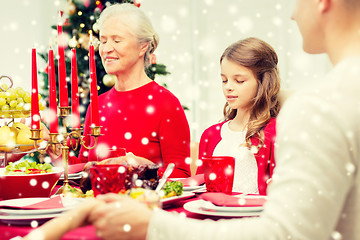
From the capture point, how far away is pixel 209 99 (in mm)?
4348

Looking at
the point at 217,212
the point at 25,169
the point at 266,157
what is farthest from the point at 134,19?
the point at 217,212

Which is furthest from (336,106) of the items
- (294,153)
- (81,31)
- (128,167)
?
(81,31)

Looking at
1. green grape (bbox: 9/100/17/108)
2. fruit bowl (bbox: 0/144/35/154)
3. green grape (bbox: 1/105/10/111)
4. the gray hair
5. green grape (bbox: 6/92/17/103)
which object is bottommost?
fruit bowl (bbox: 0/144/35/154)

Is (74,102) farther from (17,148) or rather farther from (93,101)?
(17,148)

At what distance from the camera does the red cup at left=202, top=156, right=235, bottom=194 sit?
1187 mm

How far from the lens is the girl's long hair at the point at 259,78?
1.95m

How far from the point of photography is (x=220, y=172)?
1192 mm

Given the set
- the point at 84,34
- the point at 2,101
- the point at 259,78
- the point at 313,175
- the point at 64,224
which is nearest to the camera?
the point at 313,175

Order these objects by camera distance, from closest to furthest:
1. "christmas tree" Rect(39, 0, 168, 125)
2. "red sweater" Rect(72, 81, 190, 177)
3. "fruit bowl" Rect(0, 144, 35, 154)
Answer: "fruit bowl" Rect(0, 144, 35, 154)
"red sweater" Rect(72, 81, 190, 177)
"christmas tree" Rect(39, 0, 168, 125)

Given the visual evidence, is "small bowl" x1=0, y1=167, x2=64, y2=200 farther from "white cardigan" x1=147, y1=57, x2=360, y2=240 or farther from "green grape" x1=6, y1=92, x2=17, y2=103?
"white cardigan" x1=147, y1=57, x2=360, y2=240

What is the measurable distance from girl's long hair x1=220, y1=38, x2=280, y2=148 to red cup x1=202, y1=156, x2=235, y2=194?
74cm

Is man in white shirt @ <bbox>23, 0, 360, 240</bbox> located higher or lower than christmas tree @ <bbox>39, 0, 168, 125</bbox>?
lower

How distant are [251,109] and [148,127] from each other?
505 millimetres

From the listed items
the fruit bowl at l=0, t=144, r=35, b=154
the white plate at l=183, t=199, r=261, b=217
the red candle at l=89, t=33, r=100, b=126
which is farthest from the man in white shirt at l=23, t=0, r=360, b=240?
the fruit bowl at l=0, t=144, r=35, b=154
